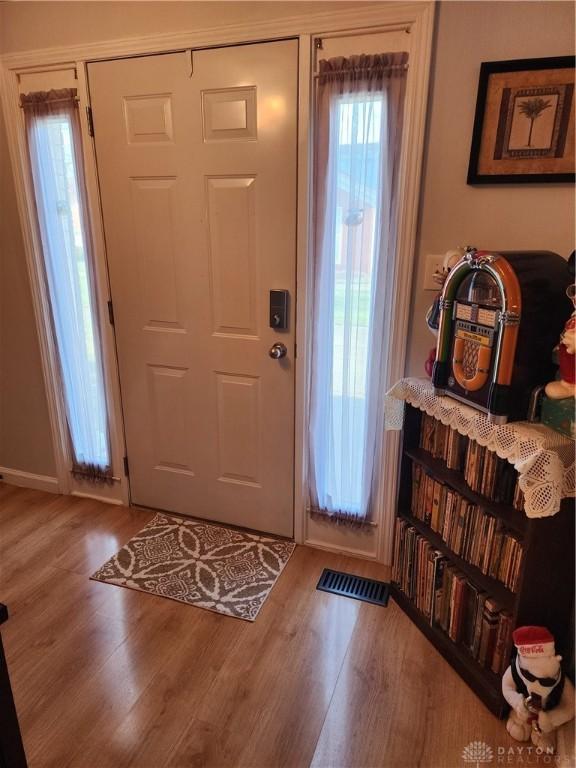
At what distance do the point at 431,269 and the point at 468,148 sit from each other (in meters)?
0.40

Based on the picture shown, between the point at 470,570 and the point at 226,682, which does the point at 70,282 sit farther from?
the point at 470,570

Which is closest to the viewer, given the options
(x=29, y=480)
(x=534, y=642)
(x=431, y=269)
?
(x=534, y=642)

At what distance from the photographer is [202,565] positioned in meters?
2.06

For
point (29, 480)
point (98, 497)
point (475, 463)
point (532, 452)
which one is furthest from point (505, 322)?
point (29, 480)

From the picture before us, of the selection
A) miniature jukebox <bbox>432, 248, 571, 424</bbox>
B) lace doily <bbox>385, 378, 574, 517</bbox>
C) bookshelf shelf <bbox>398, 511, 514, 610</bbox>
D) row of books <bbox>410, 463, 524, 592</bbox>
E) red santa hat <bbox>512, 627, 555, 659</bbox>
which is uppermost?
miniature jukebox <bbox>432, 248, 571, 424</bbox>

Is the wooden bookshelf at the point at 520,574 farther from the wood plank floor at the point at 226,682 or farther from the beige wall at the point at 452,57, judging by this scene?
the beige wall at the point at 452,57

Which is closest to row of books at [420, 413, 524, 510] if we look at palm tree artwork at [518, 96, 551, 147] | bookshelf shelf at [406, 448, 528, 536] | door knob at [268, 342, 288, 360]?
bookshelf shelf at [406, 448, 528, 536]

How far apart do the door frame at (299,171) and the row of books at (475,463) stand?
0.28m

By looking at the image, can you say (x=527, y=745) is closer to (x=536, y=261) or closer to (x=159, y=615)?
(x=159, y=615)

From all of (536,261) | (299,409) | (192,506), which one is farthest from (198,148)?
(192,506)

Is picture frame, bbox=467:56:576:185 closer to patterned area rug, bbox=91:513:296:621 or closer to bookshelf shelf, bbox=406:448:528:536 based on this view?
bookshelf shelf, bbox=406:448:528:536

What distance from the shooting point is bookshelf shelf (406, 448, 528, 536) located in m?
1.32

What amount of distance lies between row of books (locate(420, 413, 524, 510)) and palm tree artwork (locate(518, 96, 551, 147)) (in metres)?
0.97

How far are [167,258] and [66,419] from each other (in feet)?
3.51
